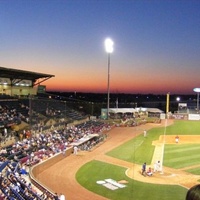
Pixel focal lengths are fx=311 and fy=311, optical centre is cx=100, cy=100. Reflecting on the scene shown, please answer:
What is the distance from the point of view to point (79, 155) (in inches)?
1138

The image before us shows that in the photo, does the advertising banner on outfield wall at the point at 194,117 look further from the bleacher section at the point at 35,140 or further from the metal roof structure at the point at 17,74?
the metal roof structure at the point at 17,74

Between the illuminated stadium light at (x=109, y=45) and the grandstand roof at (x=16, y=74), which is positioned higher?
the illuminated stadium light at (x=109, y=45)

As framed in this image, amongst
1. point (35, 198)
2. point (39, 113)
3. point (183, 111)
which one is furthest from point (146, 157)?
point (183, 111)

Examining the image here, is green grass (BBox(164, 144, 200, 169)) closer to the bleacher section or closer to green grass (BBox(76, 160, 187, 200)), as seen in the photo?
green grass (BBox(76, 160, 187, 200))

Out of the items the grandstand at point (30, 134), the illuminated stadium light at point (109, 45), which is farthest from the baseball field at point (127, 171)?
the illuminated stadium light at point (109, 45)

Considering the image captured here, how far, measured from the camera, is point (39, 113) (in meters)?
30.6

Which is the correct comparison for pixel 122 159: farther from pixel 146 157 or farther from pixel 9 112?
pixel 9 112

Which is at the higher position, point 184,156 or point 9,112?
point 9,112

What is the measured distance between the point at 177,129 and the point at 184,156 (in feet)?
70.2

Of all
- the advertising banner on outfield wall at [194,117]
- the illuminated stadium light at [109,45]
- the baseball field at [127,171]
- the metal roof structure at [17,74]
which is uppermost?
the illuminated stadium light at [109,45]

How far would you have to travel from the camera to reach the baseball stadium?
1817cm

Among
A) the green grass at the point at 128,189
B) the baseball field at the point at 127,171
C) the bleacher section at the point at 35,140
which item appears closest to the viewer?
the bleacher section at the point at 35,140

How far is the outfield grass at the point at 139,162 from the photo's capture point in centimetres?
1822

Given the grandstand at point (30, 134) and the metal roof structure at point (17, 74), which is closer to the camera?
the grandstand at point (30, 134)
